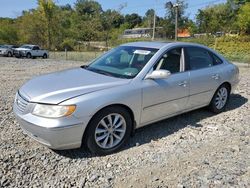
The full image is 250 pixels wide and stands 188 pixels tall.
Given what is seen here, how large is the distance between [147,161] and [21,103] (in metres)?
1.83

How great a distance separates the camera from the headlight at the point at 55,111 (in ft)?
10.6

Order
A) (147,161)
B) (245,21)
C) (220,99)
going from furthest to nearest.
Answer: (245,21), (220,99), (147,161)

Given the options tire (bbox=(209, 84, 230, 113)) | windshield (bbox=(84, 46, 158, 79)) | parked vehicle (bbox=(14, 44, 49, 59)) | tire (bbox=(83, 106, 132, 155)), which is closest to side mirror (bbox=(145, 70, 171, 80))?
windshield (bbox=(84, 46, 158, 79))

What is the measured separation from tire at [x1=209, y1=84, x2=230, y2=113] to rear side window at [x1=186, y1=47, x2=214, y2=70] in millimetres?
654

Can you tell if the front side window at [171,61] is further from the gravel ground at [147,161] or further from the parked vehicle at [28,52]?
the parked vehicle at [28,52]

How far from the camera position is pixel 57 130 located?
3215 millimetres

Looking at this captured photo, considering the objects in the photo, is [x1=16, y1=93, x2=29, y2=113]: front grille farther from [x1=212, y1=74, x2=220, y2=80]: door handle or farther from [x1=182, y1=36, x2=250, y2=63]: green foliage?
[x1=182, y1=36, x2=250, y2=63]: green foliage

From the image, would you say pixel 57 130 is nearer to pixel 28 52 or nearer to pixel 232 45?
pixel 28 52

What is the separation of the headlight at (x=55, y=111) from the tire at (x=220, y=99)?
3297 millimetres

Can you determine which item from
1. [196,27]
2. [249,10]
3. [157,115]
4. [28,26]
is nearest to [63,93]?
[157,115]

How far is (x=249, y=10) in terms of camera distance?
46.3 meters

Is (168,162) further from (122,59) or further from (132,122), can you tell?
(122,59)

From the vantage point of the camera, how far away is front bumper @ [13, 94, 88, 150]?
322cm

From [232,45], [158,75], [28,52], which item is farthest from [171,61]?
[232,45]
